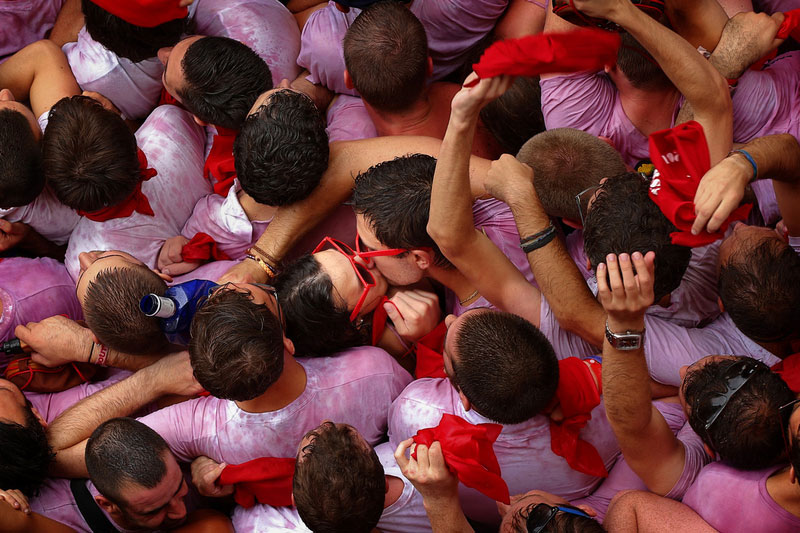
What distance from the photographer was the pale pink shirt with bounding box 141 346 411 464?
2.46m

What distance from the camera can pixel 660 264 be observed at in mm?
2217

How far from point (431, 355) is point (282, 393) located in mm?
555

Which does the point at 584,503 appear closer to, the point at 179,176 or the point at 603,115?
the point at 603,115

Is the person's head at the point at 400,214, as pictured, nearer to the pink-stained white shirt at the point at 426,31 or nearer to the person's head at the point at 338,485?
the person's head at the point at 338,485

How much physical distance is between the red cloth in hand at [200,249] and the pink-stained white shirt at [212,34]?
2.68ft

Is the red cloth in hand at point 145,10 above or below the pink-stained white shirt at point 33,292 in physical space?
above

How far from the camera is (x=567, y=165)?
2646mm

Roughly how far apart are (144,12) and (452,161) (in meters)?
1.53

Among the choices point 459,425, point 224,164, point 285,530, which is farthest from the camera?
point 224,164

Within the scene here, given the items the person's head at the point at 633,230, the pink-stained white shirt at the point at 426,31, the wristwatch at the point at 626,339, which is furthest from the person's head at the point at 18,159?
the wristwatch at the point at 626,339

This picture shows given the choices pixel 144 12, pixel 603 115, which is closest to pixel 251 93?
pixel 144 12

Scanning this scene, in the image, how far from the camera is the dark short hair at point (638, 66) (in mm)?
2682

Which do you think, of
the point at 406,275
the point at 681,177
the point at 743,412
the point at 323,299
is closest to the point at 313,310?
the point at 323,299

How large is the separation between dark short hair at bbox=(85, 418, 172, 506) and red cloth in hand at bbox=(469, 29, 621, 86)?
4.82 feet
